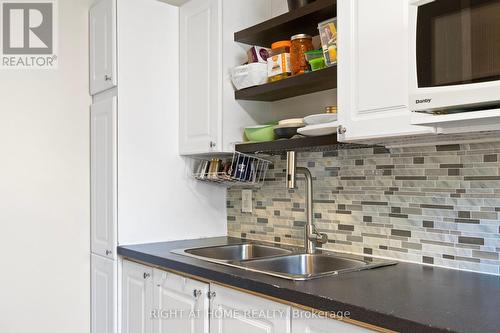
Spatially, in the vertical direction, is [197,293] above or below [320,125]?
below

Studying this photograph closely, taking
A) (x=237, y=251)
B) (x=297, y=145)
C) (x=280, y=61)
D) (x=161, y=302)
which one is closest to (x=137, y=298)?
(x=161, y=302)

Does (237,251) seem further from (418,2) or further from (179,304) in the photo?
(418,2)

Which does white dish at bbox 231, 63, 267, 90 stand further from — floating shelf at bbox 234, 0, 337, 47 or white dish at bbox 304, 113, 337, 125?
white dish at bbox 304, 113, 337, 125

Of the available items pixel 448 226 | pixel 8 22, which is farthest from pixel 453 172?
pixel 8 22

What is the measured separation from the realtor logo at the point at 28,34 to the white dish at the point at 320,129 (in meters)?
1.55

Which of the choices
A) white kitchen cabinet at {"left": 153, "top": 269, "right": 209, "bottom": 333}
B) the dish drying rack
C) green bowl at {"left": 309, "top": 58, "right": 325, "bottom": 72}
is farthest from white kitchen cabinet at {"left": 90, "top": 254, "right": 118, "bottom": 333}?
green bowl at {"left": 309, "top": 58, "right": 325, "bottom": 72}

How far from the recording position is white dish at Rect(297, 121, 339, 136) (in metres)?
1.76

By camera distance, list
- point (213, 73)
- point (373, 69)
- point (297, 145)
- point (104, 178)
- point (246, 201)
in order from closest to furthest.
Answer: point (373, 69), point (297, 145), point (213, 73), point (104, 178), point (246, 201)

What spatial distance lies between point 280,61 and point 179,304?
1.13 m

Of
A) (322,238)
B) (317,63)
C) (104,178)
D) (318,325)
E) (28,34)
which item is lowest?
(318,325)

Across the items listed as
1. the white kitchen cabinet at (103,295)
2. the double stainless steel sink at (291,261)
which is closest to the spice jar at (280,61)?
the double stainless steel sink at (291,261)

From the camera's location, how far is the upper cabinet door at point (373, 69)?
4.90ft

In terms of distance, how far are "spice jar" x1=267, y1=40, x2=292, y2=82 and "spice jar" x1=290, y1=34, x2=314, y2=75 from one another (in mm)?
24

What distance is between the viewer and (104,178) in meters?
2.52
